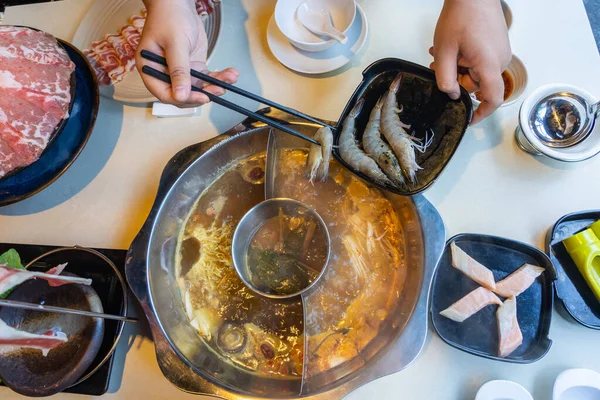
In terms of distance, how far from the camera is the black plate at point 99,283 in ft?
5.53

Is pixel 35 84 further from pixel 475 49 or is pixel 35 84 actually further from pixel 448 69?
pixel 475 49

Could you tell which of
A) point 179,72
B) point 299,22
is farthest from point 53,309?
point 299,22

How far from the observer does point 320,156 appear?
5.50 feet

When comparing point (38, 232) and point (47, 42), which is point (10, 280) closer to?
point (38, 232)

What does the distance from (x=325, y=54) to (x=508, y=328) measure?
1.56m

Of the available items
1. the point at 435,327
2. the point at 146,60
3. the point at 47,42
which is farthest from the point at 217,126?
the point at 435,327

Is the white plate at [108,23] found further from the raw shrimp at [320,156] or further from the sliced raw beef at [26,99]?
the raw shrimp at [320,156]

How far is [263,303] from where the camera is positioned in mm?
1727

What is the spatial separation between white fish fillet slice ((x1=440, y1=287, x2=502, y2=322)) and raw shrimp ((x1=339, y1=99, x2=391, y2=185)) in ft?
1.94

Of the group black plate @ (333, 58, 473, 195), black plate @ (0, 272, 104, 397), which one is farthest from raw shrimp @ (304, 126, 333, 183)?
black plate @ (0, 272, 104, 397)

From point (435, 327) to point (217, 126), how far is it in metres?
1.46

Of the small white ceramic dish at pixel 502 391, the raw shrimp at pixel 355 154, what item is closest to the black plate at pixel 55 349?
the raw shrimp at pixel 355 154

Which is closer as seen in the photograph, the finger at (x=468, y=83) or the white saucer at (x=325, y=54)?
the finger at (x=468, y=83)

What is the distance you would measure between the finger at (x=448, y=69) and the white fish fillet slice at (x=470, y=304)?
2.72 ft
